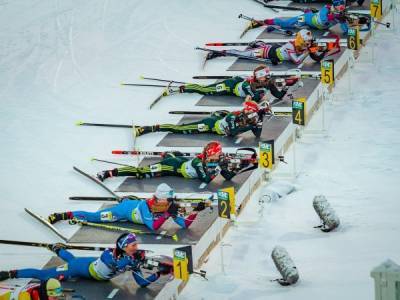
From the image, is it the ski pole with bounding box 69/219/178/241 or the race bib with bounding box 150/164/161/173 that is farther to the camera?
the race bib with bounding box 150/164/161/173

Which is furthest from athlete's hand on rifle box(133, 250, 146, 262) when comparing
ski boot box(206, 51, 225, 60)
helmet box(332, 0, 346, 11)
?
helmet box(332, 0, 346, 11)

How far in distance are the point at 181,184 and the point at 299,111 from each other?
2.19 m

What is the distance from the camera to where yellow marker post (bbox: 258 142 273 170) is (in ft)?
59.4

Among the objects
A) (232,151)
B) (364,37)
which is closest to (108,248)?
(232,151)

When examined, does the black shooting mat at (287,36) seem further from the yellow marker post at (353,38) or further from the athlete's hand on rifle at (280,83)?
the athlete's hand on rifle at (280,83)

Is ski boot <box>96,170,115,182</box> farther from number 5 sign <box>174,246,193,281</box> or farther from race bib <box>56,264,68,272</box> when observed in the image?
number 5 sign <box>174,246,193,281</box>

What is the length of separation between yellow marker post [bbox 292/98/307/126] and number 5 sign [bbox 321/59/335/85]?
201 centimetres

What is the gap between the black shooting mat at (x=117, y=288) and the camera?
608 inches

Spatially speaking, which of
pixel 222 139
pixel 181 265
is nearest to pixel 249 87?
pixel 222 139

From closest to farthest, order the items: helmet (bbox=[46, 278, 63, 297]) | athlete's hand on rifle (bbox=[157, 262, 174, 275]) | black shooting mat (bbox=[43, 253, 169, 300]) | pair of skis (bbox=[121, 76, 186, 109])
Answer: helmet (bbox=[46, 278, 63, 297]) < black shooting mat (bbox=[43, 253, 169, 300]) < athlete's hand on rifle (bbox=[157, 262, 174, 275]) < pair of skis (bbox=[121, 76, 186, 109])

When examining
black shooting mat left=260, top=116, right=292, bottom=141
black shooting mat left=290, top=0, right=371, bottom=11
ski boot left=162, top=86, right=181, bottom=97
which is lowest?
black shooting mat left=260, top=116, right=292, bottom=141

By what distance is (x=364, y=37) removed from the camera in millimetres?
25734

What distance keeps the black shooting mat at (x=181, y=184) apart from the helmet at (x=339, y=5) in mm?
7332

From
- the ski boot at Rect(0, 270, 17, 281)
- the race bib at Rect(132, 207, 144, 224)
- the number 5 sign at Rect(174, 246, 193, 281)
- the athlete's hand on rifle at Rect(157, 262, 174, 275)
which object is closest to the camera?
the number 5 sign at Rect(174, 246, 193, 281)
